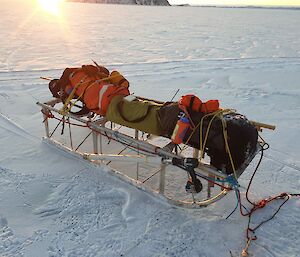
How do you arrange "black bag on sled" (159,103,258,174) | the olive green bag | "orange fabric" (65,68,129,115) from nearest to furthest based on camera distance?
1. "black bag on sled" (159,103,258,174)
2. the olive green bag
3. "orange fabric" (65,68,129,115)

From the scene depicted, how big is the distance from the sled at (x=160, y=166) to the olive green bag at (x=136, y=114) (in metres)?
0.15

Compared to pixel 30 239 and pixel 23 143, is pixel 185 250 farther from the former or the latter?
pixel 23 143

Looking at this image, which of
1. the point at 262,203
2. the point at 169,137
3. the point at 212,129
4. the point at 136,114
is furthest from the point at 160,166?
the point at 262,203

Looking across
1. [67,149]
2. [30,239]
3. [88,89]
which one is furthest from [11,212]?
[88,89]

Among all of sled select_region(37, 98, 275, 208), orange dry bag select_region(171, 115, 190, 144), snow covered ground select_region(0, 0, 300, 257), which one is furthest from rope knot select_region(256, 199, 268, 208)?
orange dry bag select_region(171, 115, 190, 144)

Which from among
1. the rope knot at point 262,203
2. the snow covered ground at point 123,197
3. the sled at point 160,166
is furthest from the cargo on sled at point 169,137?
the rope knot at point 262,203

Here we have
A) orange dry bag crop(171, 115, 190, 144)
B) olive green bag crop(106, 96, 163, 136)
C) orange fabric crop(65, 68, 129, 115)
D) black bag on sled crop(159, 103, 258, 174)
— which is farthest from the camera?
orange fabric crop(65, 68, 129, 115)

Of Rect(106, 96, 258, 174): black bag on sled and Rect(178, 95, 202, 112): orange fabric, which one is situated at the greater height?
Rect(178, 95, 202, 112): orange fabric

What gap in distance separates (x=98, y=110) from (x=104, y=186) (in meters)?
0.90

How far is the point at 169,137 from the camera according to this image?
339 cm

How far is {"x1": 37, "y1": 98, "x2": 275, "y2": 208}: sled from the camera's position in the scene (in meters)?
3.12

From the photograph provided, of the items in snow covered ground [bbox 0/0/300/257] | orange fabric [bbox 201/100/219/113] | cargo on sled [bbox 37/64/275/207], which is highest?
orange fabric [bbox 201/100/219/113]

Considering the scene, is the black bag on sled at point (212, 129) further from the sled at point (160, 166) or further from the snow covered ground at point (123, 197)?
the snow covered ground at point (123, 197)

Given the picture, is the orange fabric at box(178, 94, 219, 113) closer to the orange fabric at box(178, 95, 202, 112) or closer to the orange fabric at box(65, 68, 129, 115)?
the orange fabric at box(178, 95, 202, 112)
